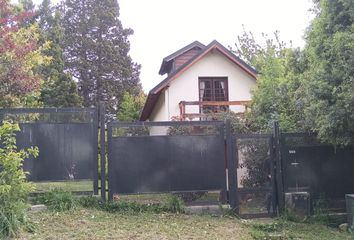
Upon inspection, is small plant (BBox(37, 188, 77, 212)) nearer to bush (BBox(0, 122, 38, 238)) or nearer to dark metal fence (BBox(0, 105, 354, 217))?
dark metal fence (BBox(0, 105, 354, 217))

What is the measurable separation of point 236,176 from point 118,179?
2547mm

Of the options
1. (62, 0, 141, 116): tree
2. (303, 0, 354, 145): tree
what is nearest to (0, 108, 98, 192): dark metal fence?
(303, 0, 354, 145): tree

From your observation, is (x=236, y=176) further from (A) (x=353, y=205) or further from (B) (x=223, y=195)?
(A) (x=353, y=205)

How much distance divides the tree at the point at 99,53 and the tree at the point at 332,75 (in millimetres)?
27105

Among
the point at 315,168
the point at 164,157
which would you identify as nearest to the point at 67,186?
the point at 164,157

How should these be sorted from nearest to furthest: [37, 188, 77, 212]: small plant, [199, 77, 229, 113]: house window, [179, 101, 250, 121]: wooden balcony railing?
[37, 188, 77, 212]: small plant → [179, 101, 250, 121]: wooden balcony railing → [199, 77, 229, 113]: house window

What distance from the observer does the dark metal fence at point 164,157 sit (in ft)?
29.5

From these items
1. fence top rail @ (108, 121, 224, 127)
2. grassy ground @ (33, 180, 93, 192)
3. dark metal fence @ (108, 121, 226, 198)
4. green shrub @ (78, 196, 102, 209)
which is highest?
fence top rail @ (108, 121, 224, 127)

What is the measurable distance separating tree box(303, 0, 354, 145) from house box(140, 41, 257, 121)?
8.71 metres

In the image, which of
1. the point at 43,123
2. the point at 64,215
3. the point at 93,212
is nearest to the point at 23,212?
the point at 64,215

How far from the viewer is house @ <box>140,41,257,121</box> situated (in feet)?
59.9

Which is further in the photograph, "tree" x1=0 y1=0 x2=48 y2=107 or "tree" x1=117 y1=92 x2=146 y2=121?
"tree" x1=117 y1=92 x2=146 y2=121

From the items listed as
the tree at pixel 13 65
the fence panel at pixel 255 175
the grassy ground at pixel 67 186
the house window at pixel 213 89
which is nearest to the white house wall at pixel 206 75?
the house window at pixel 213 89

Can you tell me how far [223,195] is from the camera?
9289 millimetres
